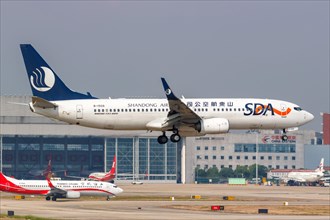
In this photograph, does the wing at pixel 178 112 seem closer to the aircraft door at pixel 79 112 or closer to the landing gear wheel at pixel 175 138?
the landing gear wheel at pixel 175 138

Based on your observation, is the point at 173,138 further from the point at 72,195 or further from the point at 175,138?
the point at 72,195

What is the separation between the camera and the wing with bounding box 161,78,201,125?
10061 cm

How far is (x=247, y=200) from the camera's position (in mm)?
150000

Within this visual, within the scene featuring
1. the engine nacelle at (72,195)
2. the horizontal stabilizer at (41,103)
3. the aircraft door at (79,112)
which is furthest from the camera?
the engine nacelle at (72,195)

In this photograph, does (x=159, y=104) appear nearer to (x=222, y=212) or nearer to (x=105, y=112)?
(x=105, y=112)

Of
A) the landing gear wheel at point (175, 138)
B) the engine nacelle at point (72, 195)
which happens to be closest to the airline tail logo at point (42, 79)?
the landing gear wheel at point (175, 138)

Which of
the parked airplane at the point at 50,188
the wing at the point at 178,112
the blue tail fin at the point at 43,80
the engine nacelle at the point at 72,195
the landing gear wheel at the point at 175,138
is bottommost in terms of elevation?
the engine nacelle at the point at 72,195

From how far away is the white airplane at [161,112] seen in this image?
339 ft

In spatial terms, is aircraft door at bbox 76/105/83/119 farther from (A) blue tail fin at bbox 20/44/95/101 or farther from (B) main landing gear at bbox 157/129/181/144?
(B) main landing gear at bbox 157/129/181/144

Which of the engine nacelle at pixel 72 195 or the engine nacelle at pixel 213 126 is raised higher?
the engine nacelle at pixel 213 126

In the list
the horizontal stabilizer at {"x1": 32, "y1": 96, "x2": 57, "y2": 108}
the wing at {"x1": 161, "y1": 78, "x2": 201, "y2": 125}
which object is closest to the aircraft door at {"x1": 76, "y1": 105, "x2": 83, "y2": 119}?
the horizontal stabilizer at {"x1": 32, "y1": 96, "x2": 57, "y2": 108}

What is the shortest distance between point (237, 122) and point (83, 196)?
54151mm

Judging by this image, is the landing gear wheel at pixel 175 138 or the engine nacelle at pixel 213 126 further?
the landing gear wheel at pixel 175 138

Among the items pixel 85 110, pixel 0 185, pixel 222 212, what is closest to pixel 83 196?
pixel 0 185
